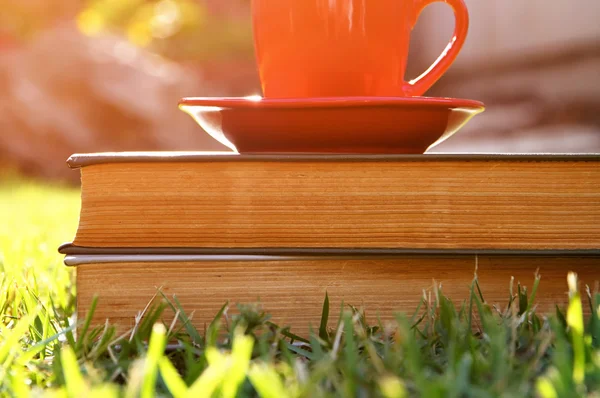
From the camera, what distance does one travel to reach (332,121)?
66 centimetres

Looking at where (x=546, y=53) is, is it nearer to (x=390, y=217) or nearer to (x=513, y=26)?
(x=513, y=26)

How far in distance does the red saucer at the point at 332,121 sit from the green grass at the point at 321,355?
0.52 feet

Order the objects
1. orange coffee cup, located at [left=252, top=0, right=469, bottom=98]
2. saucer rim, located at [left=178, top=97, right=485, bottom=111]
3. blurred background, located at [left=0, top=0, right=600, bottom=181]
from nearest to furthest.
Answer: saucer rim, located at [left=178, top=97, right=485, bottom=111], orange coffee cup, located at [left=252, top=0, right=469, bottom=98], blurred background, located at [left=0, top=0, right=600, bottom=181]

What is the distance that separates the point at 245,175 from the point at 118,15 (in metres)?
7.23

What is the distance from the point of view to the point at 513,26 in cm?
302

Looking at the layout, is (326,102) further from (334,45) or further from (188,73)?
(188,73)

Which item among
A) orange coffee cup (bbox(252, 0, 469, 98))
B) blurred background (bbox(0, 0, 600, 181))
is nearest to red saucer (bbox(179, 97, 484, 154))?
orange coffee cup (bbox(252, 0, 469, 98))

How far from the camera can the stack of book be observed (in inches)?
26.5

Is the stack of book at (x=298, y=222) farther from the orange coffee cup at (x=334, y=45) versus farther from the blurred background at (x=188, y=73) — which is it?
the blurred background at (x=188, y=73)

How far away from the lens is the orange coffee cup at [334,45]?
77 centimetres

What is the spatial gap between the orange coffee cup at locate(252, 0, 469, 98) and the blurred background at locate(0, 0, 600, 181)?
1.14m

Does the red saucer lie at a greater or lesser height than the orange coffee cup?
lesser

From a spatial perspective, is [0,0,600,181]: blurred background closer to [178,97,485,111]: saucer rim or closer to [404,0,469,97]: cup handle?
[404,0,469,97]: cup handle

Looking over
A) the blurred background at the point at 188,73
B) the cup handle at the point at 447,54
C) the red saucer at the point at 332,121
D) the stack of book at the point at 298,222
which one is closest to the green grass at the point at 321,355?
the stack of book at the point at 298,222
